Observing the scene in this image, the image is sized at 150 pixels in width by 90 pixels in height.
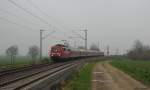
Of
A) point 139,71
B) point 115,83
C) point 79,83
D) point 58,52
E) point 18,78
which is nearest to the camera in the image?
point 79,83

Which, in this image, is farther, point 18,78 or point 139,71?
point 139,71

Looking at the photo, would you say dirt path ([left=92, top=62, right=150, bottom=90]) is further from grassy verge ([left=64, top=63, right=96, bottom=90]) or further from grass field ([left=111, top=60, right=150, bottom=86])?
grass field ([left=111, top=60, right=150, bottom=86])

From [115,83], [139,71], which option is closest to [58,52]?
→ [139,71]

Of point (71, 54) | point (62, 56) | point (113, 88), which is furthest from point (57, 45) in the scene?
point (113, 88)

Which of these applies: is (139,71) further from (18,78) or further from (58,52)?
(58,52)

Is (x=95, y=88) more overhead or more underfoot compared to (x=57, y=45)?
more underfoot

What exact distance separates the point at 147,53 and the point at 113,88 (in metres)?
95.3

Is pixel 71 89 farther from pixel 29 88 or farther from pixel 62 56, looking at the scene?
pixel 62 56

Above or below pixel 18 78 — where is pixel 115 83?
below

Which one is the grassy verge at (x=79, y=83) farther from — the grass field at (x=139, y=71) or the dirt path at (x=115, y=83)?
the grass field at (x=139, y=71)

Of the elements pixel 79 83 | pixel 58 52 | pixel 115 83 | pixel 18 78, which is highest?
pixel 58 52

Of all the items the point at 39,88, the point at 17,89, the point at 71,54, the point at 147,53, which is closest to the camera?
the point at 17,89

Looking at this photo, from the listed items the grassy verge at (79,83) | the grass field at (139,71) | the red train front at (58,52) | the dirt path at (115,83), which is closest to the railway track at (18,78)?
the grassy verge at (79,83)

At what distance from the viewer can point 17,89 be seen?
16.6m
